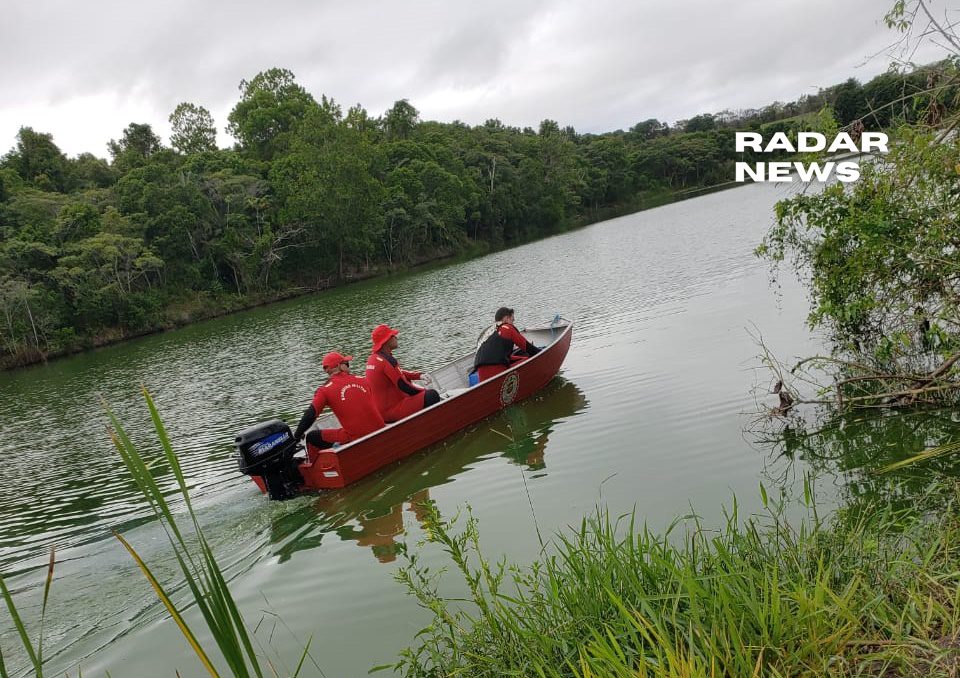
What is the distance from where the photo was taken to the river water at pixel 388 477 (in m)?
4.99

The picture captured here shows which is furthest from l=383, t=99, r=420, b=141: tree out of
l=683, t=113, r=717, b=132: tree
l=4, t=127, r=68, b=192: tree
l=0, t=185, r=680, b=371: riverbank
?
l=683, t=113, r=717, b=132: tree

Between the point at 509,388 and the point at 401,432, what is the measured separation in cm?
219

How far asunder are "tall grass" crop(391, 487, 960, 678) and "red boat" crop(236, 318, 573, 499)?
4.00 m

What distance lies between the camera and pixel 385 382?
859 cm

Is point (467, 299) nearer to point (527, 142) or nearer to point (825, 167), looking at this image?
point (825, 167)

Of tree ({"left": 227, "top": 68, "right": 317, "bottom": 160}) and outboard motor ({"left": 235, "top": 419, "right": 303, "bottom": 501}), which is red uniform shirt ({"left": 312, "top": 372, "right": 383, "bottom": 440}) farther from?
tree ({"left": 227, "top": 68, "right": 317, "bottom": 160})

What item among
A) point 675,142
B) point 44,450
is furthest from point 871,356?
point 675,142

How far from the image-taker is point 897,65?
16.8 feet

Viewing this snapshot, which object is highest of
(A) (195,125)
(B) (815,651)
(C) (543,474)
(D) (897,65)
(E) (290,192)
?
(A) (195,125)

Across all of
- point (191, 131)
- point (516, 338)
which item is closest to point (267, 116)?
point (191, 131)

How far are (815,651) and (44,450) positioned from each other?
14122mm

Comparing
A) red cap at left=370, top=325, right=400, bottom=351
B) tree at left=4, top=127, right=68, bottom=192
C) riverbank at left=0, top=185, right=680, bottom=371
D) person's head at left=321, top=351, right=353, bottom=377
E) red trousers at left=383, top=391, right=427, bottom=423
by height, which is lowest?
red trousers at left=383, top=391, right=427, bottom=423

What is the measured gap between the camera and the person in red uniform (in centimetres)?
967

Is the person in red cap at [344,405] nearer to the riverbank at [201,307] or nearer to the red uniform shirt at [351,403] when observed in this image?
the red uniform shirt at [351,403]
